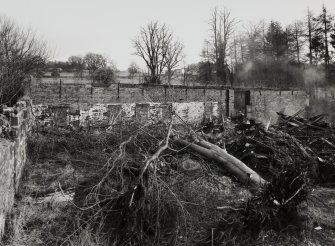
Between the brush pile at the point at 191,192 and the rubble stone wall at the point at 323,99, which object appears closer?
the brush pile at the point at 191,192

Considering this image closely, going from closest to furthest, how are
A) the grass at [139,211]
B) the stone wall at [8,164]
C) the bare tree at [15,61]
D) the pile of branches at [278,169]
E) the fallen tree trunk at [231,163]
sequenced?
the stone wall at [8,164], the grass at [139,211], the pile of branches at [278,169], the fallen tree trunk at [231,163], the bare tree at [15,61]

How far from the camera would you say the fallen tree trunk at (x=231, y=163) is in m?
5.40

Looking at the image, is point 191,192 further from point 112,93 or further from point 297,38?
point 297,38

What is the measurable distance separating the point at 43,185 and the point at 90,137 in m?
2.44

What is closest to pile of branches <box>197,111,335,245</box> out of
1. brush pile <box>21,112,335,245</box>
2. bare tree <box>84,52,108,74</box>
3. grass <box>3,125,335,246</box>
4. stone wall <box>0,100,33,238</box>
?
brush pile <box>21,112,335,245</box>

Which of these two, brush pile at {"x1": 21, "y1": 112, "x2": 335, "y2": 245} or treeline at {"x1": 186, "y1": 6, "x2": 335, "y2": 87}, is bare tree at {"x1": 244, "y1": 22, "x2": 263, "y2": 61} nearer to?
treeline at {"x1": 186, "y1": 6, "x2": 335, "y2": 87}

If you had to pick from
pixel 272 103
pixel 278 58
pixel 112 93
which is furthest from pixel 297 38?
pixel 112 93

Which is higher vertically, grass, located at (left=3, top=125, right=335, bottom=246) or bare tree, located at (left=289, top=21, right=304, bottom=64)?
bare tree, located at (left=289, top=21, right=304, bottom=64)

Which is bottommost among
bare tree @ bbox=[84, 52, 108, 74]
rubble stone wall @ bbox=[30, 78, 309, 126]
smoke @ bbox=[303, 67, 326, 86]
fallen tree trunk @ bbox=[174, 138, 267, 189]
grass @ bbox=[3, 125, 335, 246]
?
grass @ bbox=[3, 125, 335, 246]

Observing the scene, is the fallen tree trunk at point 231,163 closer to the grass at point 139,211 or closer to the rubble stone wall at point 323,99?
the grass at point 139,211

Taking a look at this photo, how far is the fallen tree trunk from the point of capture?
5.40 meters

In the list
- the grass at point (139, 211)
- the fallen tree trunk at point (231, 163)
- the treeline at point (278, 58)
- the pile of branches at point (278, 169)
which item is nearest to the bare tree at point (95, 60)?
the treeline at point (278, 58)

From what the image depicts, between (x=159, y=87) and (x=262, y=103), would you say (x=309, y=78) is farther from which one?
(x=159, y=87)

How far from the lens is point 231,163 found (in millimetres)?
5859
